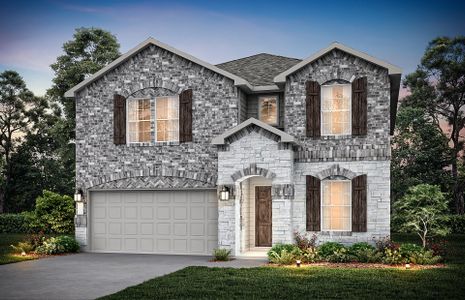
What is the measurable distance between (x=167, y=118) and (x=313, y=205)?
6.12 meters

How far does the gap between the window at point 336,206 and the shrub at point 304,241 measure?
60 centimetres

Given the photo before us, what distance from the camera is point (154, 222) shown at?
19.6 meters

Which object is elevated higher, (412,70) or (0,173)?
(412,70)

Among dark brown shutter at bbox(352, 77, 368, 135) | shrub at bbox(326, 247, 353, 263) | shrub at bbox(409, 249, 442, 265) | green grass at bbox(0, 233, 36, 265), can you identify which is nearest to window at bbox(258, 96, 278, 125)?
dark brown shutter at bbox(352, 77, 368, 135)

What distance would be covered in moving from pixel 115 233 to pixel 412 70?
80.5 feet

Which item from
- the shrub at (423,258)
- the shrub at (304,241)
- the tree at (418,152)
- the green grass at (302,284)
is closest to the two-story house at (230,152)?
the shrub at (304,241)

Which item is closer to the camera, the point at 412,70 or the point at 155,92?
the point at 155,92

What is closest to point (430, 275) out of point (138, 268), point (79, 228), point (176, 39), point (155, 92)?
point (138, 268)

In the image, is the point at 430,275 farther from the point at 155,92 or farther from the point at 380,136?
the point at 155,92

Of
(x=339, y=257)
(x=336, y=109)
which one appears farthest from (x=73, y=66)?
(x=339, y=257)

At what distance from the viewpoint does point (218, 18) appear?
25406mm

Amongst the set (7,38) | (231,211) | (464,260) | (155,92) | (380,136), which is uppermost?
(7,38)

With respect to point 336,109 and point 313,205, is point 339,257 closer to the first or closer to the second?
point 313,205

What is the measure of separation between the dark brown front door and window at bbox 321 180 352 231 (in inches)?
98.6
